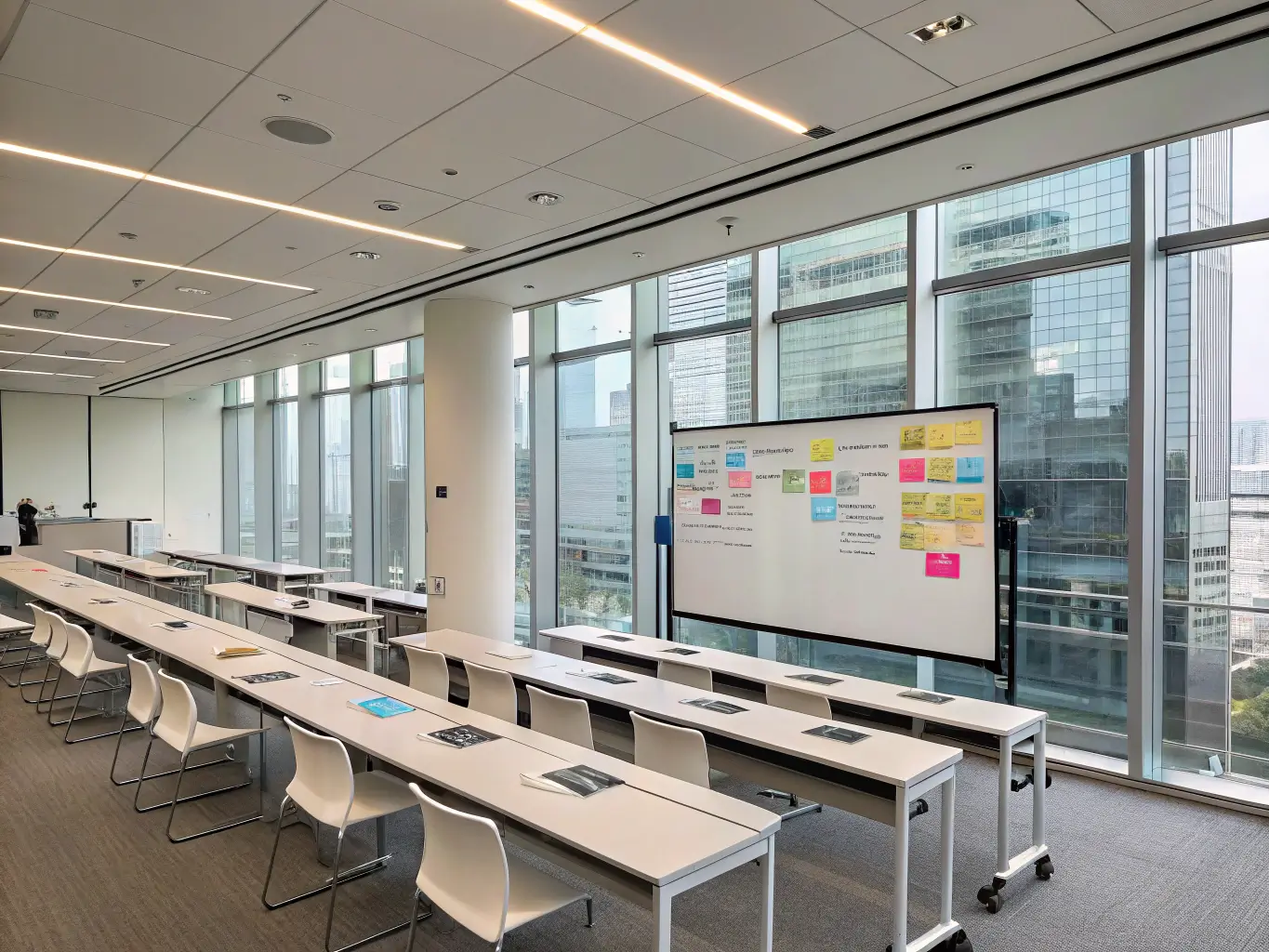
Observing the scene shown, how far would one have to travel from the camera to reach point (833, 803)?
342 centimetres

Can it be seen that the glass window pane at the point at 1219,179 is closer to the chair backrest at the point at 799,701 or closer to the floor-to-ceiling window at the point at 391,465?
the chair backrest at the point at 799,701

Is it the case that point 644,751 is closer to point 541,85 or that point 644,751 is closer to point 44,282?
point 541,85

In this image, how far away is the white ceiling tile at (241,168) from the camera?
417 centimetres

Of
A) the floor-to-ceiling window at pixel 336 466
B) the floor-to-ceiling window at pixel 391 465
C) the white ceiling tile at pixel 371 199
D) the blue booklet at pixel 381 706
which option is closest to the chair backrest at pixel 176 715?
the blue booklet at pixel 381 706

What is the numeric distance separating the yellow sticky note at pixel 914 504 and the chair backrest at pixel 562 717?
2.38 m

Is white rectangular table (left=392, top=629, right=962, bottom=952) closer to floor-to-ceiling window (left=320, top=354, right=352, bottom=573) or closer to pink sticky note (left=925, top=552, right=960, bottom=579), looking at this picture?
pink sticky note (left=925, top=552, right=960, bottom=579)

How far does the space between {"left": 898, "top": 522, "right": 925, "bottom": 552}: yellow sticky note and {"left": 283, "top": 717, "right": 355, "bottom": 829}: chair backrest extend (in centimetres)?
344

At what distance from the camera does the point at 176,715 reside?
430 centimetres

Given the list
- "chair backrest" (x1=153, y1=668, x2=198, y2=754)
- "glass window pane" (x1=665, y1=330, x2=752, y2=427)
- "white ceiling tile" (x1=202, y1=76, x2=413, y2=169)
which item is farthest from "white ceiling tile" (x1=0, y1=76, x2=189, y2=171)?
"glass window pane" (x1=665, y1=330, x2=752, y2=427)

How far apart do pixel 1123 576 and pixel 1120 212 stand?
7.92 feet

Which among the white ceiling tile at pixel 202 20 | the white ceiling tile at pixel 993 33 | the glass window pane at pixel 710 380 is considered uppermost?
the white ceiling tile at pixel 993 33

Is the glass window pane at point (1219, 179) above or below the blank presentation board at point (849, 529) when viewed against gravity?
above

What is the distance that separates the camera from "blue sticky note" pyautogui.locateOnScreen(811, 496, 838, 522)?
5.34 m

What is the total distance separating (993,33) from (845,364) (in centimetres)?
364
